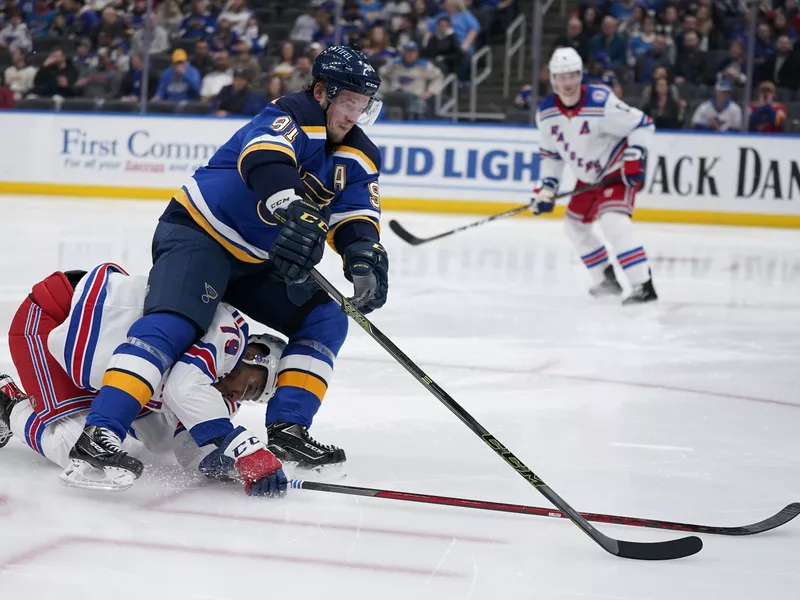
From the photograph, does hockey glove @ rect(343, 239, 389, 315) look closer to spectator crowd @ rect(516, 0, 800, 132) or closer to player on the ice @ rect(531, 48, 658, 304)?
player on the ice @ rect(531, 48, 658, 304)

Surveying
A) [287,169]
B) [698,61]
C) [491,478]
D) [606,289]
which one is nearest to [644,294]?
[606,289]

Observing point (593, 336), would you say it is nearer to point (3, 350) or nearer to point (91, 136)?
point (3, 350)

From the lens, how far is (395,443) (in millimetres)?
2748

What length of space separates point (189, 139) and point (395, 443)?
757 centimetres

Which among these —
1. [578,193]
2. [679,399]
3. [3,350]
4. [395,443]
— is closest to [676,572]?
[395,443]

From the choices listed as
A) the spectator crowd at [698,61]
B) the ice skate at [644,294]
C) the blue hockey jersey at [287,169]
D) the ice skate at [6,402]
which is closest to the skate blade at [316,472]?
the blue hockey jersey at [287,169]

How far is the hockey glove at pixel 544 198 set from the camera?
580 centimetres

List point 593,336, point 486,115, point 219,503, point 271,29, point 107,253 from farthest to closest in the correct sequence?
point 271,29, point 486,115, point 107,253, point 593,336, point 219,503

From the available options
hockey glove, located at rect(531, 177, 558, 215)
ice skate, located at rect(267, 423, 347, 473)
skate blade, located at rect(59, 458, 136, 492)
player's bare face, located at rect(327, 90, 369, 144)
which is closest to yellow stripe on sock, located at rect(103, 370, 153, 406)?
skate blade, located at rect(59, 458, 136, 492)

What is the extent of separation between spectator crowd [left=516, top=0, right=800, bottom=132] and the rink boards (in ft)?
0.65

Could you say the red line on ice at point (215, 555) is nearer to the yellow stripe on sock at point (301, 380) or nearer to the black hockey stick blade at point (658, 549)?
the black hockey stick blade at point (658, 549)

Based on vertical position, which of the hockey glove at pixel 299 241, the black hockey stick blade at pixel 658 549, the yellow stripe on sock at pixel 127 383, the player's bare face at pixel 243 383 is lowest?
the black hockey stick blade at pixel 658 549

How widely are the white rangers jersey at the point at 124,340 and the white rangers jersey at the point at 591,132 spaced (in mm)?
3650

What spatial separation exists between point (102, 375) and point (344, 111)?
716 mm
